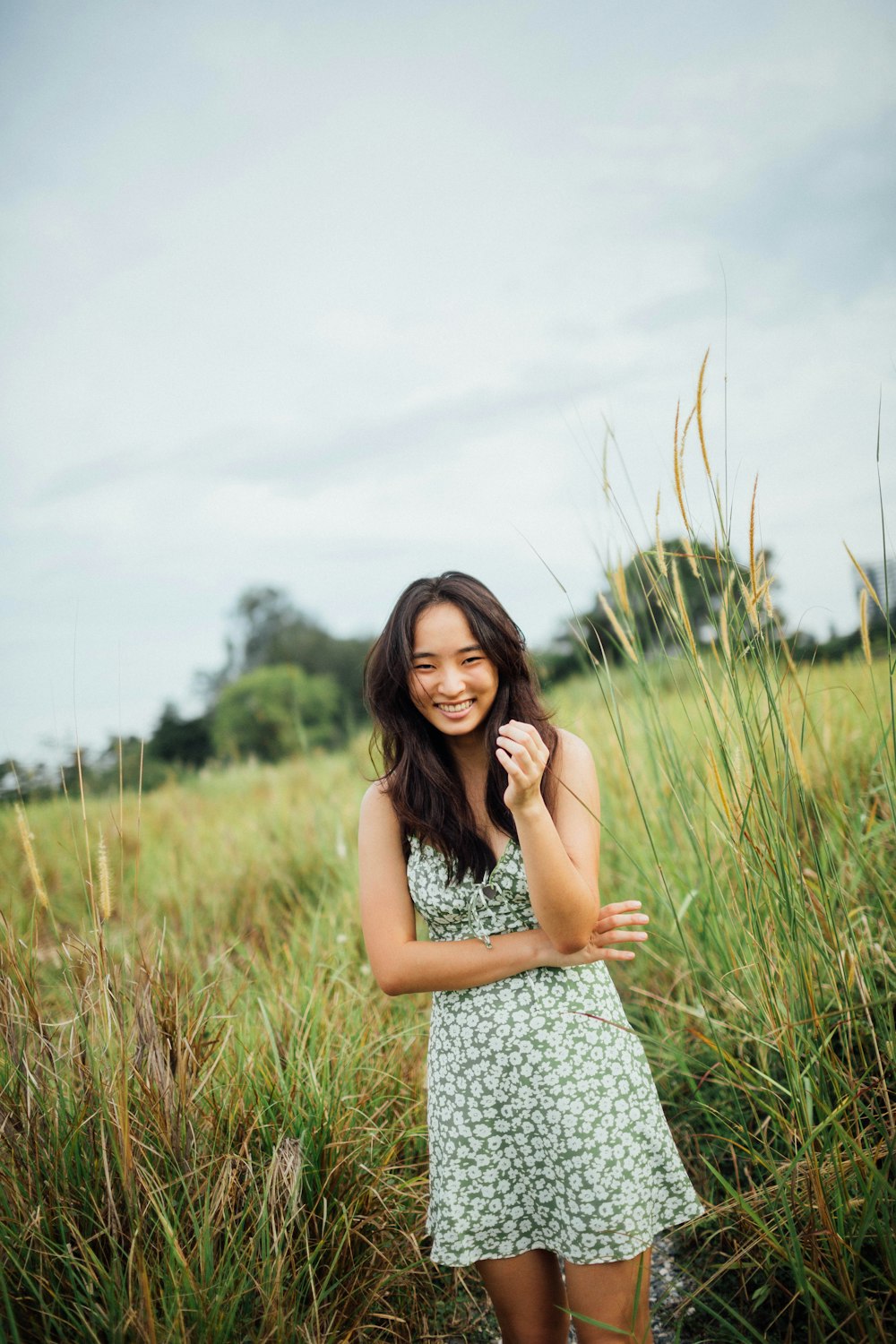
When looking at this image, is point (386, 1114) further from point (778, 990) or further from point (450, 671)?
point (450, 671)

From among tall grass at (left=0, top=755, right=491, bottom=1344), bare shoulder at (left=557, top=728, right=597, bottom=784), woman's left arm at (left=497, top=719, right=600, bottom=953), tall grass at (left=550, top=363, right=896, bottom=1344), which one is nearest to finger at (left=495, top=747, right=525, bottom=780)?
woman's left arm at (left=497, top=719, right=600, bottom=953)

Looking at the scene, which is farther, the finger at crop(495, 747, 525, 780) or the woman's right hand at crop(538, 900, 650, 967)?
the woman's right hand at crop(538, 900, 650, 967)

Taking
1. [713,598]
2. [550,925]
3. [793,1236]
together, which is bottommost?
[793,1236]

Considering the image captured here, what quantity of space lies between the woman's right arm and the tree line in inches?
23.6

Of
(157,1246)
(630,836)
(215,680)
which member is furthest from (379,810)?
(215,680)

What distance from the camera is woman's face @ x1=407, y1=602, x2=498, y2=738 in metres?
1.91

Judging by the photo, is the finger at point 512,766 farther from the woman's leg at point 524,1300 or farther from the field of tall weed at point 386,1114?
the woman's leg at point 524,1300

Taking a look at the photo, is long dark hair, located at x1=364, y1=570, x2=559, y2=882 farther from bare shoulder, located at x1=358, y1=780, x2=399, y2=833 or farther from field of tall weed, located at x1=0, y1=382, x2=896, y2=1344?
field of tall weed, located at x1=0, y1=382, x2=896, y2=1344

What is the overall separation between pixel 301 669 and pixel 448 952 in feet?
80.2

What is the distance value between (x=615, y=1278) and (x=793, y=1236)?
1.26ft

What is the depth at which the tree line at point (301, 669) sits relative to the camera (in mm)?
1980

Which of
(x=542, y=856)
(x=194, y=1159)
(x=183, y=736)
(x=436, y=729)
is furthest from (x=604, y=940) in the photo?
(x=183, y=736)

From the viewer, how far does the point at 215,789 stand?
7.94 metres

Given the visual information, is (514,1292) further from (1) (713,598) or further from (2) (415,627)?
(1) (713,598)
